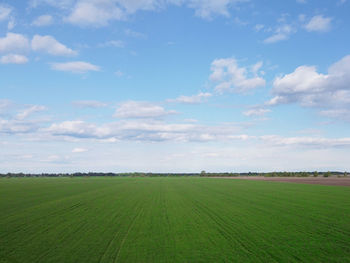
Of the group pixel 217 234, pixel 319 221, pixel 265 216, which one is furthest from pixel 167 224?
pixel 319 221

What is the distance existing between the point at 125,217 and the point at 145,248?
916 cm

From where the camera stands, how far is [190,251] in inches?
523

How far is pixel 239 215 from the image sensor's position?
22.9 metres

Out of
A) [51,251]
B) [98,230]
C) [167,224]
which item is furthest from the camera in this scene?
[167,224]

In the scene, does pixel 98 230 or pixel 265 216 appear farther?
pixel 265 216

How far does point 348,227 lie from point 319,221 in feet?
7.70

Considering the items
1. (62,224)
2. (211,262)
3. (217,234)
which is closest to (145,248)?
(211,262)

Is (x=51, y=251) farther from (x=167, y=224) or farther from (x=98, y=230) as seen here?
(x=167, y=224)

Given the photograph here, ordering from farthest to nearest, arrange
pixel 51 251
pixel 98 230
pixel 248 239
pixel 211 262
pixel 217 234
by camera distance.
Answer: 1. pixel 98 230
2. pixel 217 234
3. pixel 248 239
4. pixel 51 251
5. pixel 211 262

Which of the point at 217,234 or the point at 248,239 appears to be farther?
the point at 217,234

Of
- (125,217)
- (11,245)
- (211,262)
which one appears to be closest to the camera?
(211,262)

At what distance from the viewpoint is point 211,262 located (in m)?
11.8

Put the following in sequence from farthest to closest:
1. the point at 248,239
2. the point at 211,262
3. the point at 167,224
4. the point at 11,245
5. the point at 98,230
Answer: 1. the point at 167,224
2. the point at 98,230
3. the point at 248,239
4. the point at 11,245
5. the point at 211,262

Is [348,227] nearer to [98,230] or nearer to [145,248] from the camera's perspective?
[145,248]
